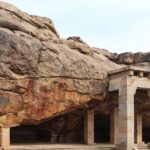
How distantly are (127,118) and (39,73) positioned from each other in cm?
530

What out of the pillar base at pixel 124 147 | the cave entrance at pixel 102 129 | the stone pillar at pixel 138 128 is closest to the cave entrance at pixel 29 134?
the cave entrance at pixel 102 129

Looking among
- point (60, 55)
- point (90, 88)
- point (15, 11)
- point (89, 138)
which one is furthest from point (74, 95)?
point (15, 11)

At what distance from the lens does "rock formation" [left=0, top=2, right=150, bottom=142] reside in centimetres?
1786

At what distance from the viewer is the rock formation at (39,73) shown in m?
17.9

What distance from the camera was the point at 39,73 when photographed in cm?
1845

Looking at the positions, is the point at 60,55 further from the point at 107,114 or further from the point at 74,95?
the point at 107,114

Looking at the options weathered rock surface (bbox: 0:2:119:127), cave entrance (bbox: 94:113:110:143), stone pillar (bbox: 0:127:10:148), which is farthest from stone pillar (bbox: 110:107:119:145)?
stone pillar (bbox: 0:127:10:148)

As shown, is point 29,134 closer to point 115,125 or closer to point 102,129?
point 102,129

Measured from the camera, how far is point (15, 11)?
19.5m

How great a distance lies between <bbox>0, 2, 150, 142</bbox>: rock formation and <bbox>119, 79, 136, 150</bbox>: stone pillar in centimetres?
149

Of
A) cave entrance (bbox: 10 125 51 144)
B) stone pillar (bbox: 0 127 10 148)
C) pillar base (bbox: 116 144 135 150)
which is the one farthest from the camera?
cave entrance (bbox: 10 125 51 144)

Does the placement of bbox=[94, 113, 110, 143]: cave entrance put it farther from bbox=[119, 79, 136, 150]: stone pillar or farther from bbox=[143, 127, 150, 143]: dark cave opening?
bbox=[119, 79, 136, 150]: stone pillar

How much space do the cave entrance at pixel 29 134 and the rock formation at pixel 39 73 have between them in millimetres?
5235

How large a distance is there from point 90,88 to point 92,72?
879mm
